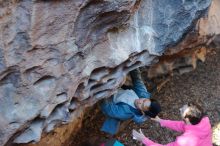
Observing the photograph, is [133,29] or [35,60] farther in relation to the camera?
[133,29]

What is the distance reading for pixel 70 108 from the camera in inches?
98.5

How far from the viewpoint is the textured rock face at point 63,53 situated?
1976mm

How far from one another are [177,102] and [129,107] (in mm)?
1430

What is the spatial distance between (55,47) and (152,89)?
2214 millimetres

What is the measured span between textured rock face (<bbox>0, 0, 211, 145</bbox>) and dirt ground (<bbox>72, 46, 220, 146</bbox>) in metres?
1.08

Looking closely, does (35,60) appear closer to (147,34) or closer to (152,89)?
(147,34)

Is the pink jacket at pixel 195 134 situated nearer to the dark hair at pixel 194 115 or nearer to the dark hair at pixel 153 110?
the dark hair at pixel 194 115

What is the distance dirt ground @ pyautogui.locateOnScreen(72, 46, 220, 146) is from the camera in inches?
146

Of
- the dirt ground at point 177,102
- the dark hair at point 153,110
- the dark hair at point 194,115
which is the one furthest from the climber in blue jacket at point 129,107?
the dirt ground at point 177,102

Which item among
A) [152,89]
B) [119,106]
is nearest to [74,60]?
[119,106]

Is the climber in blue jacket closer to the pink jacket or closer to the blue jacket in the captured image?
the blue jacket

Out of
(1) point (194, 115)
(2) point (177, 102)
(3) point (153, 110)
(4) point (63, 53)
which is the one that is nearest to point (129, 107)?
(3) point (153, 110)

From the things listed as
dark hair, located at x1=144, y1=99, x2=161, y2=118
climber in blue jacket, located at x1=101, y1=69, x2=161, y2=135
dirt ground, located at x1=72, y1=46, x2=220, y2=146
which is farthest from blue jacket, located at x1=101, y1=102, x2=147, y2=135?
dirt ground, located at x1=72, y1=46, x2=220, y2=146

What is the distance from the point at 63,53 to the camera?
218 cm
